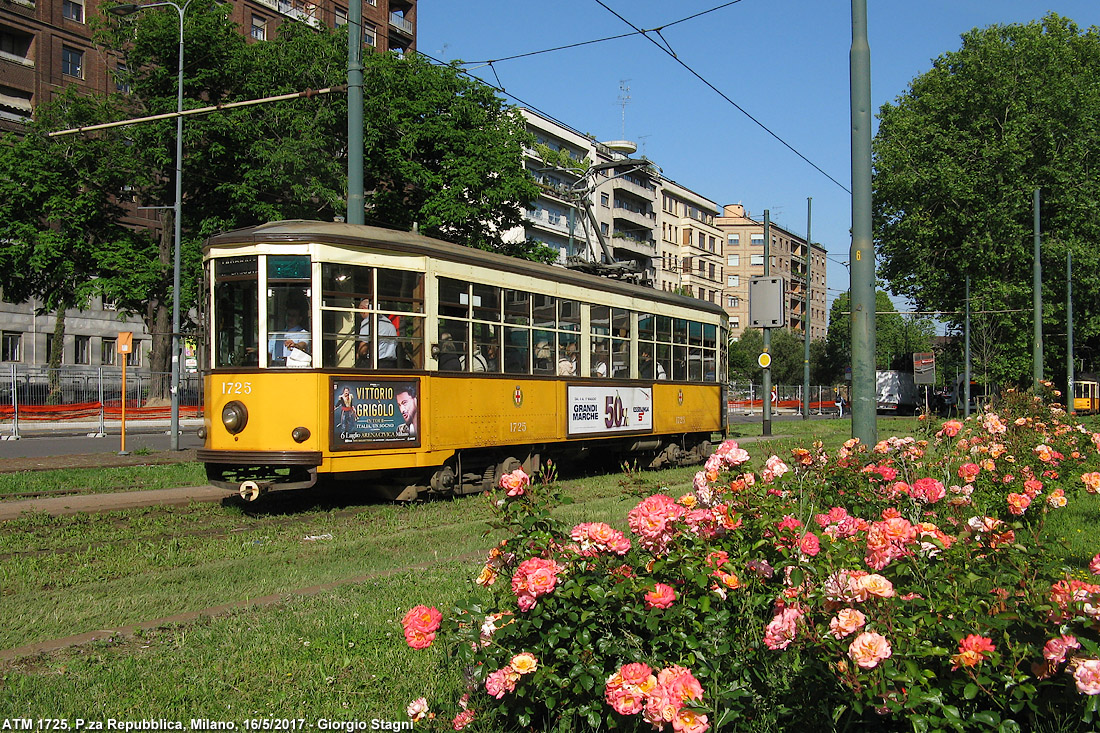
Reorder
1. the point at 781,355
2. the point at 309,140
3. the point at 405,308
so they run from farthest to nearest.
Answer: the point at 781,355, the point at 309,140, the point at 405,308

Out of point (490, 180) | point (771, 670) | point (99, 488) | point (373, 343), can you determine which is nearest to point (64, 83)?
point (490, 180)

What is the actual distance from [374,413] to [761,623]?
8.03 meters

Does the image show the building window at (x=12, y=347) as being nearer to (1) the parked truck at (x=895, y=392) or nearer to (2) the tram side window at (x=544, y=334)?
(2) the tram side window at (x=544, y=334)

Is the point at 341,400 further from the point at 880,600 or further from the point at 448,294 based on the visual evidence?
the point at 880,600

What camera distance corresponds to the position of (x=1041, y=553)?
344cm

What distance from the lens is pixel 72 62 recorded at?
47.7m

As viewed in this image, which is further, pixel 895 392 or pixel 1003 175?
pixel 895 392

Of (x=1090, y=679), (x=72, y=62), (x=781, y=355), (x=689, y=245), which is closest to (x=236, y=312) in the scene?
(x=1090, y=679)

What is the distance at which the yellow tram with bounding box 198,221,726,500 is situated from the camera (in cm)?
1046

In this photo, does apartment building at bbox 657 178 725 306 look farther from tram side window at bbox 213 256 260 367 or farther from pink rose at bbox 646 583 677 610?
pink rose at bbox 646 583 677 610

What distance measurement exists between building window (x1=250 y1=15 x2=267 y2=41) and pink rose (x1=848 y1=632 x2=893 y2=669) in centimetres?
5733

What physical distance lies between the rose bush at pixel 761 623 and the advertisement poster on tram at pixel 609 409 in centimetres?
1027

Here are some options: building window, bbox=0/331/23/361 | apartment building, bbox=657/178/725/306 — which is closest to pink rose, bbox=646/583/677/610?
building window, bbox=0/331/23/361

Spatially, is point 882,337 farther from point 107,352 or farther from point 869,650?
A: point 869,650
